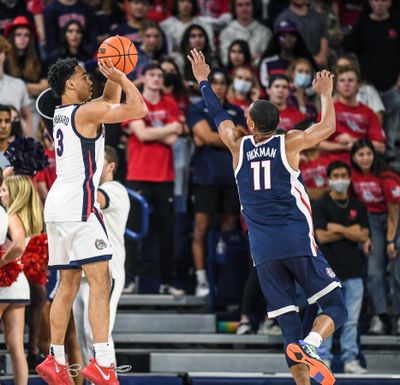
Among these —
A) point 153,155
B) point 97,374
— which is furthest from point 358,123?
point 97,374

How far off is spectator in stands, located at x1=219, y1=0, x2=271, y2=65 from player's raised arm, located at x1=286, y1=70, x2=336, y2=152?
18.0 ft

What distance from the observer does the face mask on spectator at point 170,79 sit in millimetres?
13109

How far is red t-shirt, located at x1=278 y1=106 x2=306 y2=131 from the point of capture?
42.0 feet

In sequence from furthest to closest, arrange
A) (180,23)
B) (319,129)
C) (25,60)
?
(180,23), (25,60), (319,129)

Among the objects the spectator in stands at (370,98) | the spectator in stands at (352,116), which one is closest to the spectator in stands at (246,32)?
the spectator in stands at (370,98)

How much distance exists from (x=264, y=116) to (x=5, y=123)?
3.05 meters

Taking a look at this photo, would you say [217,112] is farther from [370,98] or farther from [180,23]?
[180,23]

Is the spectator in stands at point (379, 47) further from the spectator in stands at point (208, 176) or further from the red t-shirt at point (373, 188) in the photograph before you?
the spectator in stands at point (208, 176)

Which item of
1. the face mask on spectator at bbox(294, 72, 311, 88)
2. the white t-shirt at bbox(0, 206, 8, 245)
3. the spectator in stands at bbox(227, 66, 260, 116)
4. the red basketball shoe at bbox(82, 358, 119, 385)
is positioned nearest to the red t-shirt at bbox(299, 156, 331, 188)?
the spectator in stands at bbox(227, 66, 260, 116)

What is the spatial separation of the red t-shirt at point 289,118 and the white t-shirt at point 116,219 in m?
3.13

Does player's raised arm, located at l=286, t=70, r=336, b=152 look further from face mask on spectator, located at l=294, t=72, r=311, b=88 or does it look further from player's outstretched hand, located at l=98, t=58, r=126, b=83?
face mask on spectator, located at l=294, t=72, r=311, b=88

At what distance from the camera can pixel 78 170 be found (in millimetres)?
8758

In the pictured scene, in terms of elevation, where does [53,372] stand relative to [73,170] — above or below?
below

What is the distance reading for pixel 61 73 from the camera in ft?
29.1
